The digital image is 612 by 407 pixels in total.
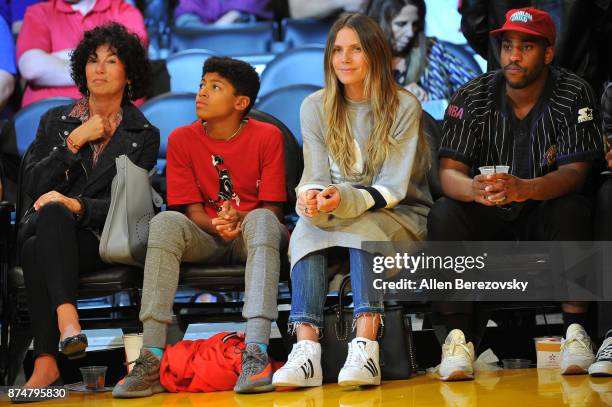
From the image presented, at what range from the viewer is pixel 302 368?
312 centimetres

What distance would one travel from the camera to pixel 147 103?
4383 mm

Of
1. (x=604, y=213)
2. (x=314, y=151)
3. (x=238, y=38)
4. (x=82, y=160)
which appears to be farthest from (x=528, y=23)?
(x=238, y=38)

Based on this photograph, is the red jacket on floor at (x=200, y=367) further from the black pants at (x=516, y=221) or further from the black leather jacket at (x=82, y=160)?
the black pants at (x=516, y=221)

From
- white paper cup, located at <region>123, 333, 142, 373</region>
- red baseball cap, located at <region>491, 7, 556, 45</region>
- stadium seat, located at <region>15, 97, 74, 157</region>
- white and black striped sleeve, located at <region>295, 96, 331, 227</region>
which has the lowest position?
white paper cup, located at <region>123, 333, 142, 373</region>

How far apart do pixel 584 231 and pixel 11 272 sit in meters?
1.99

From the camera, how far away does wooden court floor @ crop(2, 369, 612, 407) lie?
2.78 meters

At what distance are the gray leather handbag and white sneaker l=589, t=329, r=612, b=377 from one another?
158cm

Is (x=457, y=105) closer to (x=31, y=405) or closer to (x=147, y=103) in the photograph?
(x=147, y=103)

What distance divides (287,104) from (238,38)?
1097mm

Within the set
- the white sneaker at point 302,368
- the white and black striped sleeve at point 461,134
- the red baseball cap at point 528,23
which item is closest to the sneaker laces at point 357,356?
the white sneaker at point 302,368

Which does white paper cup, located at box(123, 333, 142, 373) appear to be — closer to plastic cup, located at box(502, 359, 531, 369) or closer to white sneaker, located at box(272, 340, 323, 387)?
white sneaker, located at box(272, 340, 323, 387)

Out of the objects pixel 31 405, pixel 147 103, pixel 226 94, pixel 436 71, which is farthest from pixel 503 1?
pixel 31 405

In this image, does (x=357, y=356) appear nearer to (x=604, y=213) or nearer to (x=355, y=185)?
(x=355, y=185)

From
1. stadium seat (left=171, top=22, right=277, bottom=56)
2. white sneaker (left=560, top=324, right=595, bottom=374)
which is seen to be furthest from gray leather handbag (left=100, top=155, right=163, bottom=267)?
stadium seat (left=171, top=22, right=277, bottom=56)
